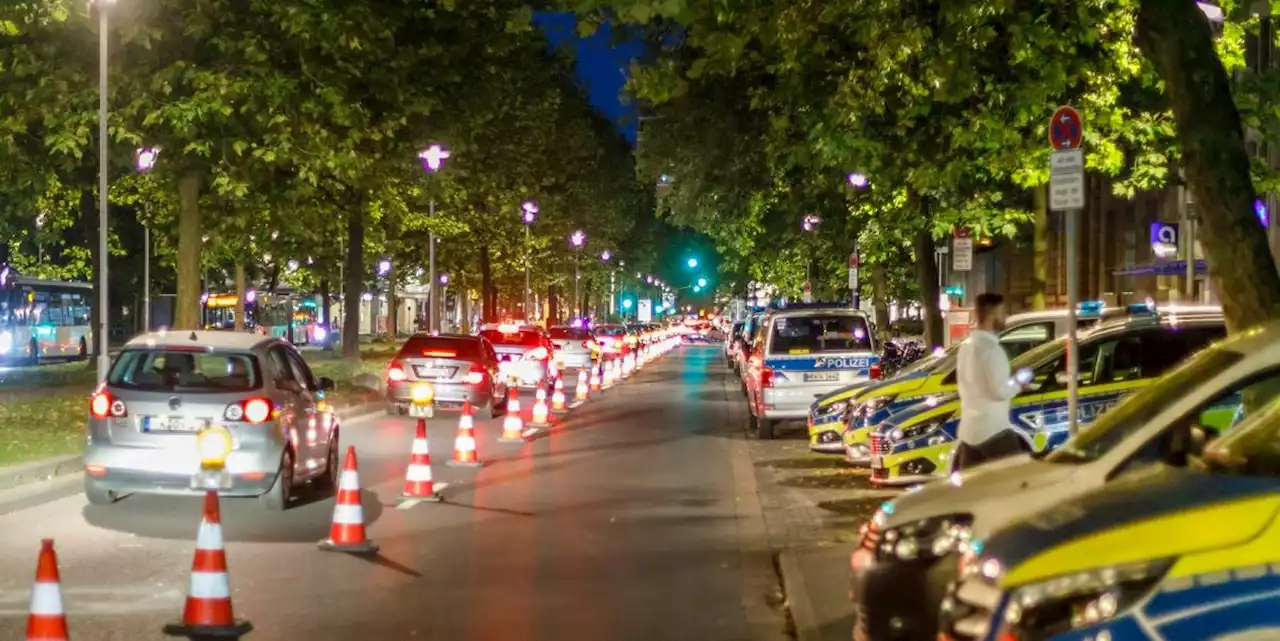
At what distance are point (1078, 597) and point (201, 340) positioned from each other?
1031cm

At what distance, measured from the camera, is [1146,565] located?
13.5 feet

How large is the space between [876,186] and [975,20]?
26.4 feet

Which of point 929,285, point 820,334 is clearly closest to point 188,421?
point 820,334

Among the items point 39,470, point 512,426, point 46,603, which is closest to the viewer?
point 46,603

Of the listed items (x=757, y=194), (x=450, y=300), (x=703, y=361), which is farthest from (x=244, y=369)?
(x=450, y=300)

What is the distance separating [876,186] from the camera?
21.6 metres

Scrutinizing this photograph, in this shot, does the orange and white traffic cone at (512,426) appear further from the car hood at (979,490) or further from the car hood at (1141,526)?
the car hood at (1141,526)

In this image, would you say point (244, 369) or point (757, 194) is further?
point (757, 194)

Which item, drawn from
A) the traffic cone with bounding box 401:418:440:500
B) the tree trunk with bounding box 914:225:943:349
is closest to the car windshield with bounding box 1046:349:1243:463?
the traffic cone with bounding box 401:418:440:500

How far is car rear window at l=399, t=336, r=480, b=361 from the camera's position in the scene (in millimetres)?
25250

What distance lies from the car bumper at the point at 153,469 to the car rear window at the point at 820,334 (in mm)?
11008

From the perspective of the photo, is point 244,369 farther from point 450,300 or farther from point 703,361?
point 450,300

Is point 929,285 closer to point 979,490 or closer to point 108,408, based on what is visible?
point 108,408

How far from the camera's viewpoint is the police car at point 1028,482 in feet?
18.0
